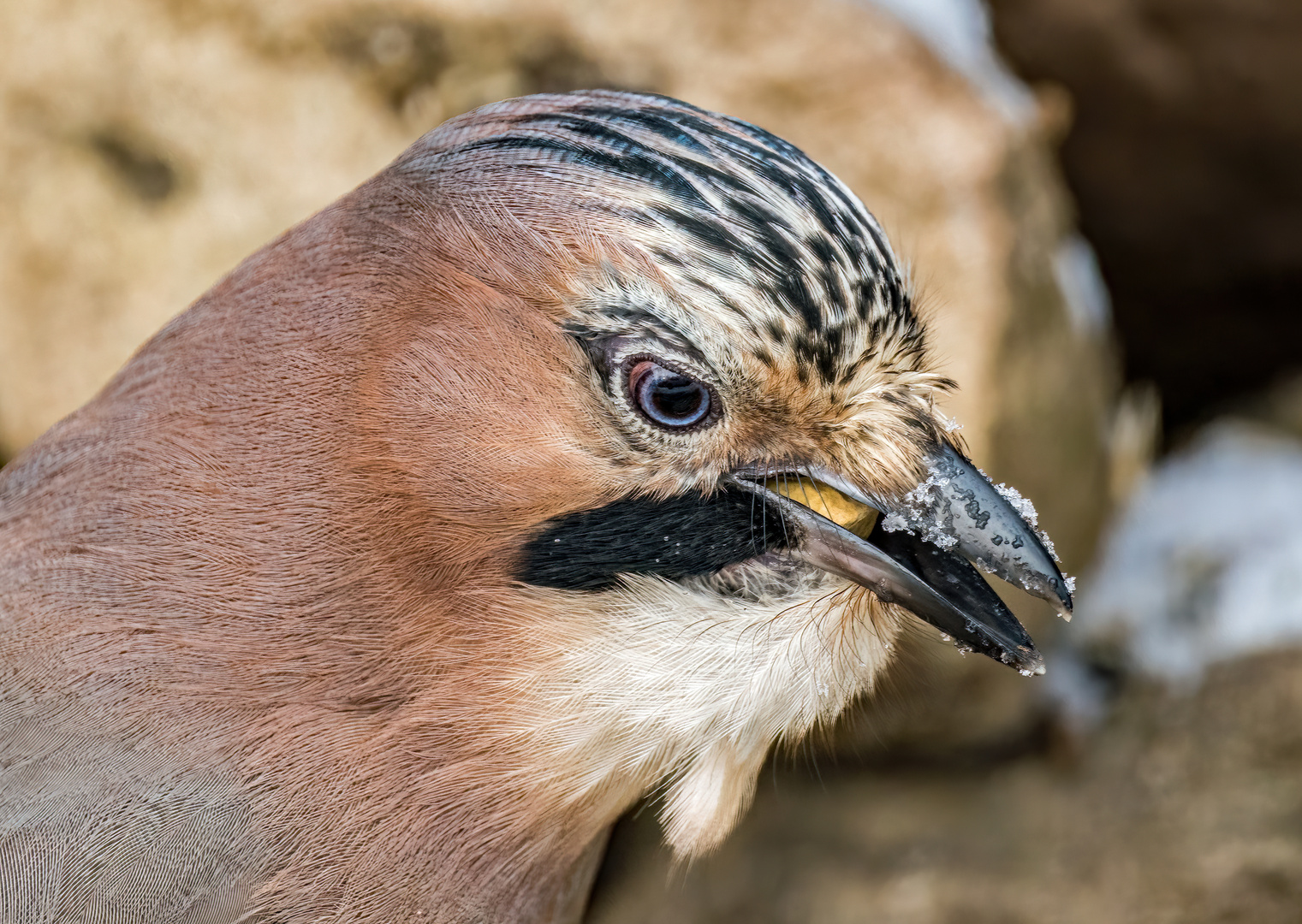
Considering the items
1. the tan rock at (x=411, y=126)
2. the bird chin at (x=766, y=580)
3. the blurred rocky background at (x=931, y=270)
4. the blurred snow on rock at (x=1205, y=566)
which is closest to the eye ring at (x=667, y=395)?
the bird chin at (x=766, y=580)

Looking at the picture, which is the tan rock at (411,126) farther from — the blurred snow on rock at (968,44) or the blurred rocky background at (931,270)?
the blurred snow on rock at (968,44)

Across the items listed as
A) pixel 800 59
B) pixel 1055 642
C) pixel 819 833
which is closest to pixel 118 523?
pixel 800 59

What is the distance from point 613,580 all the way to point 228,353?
0.75 metres

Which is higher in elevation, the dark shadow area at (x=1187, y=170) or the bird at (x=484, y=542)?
the bird at (x=484, y=542)

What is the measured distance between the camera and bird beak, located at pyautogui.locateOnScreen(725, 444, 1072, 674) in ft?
6.16

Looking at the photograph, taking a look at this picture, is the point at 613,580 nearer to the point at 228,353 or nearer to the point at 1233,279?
the point at 228,353

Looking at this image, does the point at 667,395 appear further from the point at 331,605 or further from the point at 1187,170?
the point at 1187,170

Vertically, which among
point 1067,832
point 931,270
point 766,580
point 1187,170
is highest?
point 766,580

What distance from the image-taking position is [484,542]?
1.88 meters

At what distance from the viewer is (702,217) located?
1.80 meters

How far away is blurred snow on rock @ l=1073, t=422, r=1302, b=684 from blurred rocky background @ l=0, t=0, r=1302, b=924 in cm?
1

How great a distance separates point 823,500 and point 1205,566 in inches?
125

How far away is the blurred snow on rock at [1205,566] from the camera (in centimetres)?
436

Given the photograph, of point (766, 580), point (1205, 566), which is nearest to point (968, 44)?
point (1205, 566)
